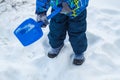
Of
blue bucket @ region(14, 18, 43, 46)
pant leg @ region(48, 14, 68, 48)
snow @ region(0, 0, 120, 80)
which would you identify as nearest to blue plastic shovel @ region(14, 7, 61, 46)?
blue bucket @ region(14, 18, 43, 46)

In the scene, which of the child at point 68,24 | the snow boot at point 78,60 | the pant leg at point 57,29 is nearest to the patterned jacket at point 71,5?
the child at point 68,24

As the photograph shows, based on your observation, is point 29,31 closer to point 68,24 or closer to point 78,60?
point 68,24

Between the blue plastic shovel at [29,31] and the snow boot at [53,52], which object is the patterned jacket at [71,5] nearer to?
the blue plastic shovel at [29,31]

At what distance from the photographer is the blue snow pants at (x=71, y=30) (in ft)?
7.39

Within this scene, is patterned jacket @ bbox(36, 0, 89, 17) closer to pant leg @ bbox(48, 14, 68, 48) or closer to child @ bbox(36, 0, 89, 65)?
child @ bbox(36, 0, 89, 65)

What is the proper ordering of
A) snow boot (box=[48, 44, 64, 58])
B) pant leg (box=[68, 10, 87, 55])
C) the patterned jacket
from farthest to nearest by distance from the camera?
snow boot (box=[48, 44, 64, 58]), pant leg (box=[68, 10, 87, 55]), the patterned jacket

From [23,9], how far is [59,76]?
104 centimetres

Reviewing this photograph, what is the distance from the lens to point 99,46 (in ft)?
8.47

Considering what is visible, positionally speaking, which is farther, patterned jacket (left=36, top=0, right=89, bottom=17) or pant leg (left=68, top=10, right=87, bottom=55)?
pant leg (left=68, top=10, right=87, bottom=55)

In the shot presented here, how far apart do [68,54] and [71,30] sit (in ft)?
1.02

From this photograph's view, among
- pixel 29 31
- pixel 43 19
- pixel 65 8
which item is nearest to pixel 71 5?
pixel 65 8

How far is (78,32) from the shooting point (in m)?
2.30

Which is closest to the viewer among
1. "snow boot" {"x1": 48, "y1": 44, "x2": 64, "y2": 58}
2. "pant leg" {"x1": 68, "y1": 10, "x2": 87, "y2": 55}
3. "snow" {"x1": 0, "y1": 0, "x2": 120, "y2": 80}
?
"pant leg" {"x1": 68, "y1": 10, "x2": 87, "y2": 55}

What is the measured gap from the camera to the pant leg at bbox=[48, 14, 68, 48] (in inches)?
90.3
